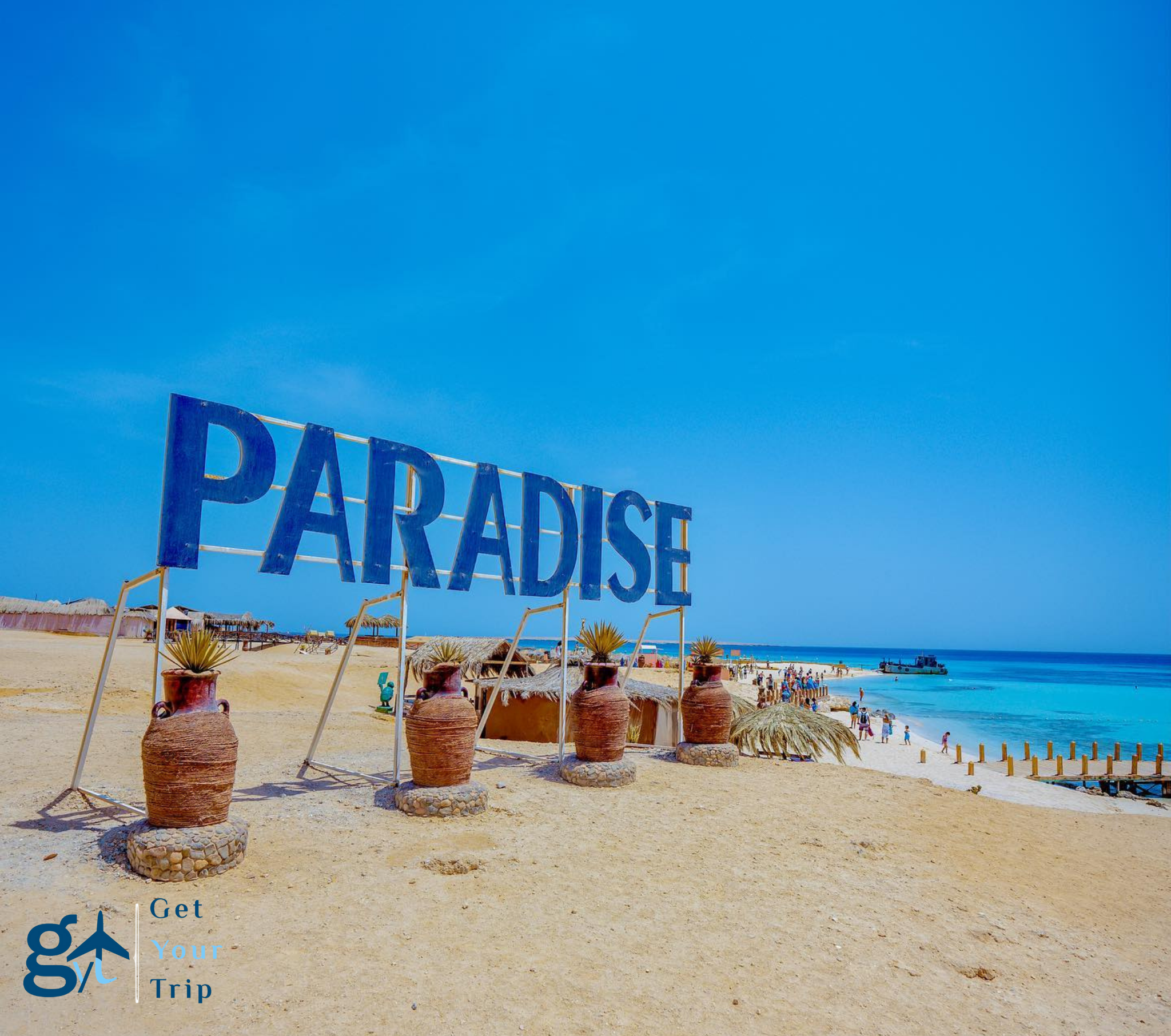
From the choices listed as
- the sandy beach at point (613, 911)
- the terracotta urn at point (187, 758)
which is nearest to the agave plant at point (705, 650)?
the sandy beach at point (613, 911)

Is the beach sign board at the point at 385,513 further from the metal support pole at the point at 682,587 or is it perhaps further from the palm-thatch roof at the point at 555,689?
the palm-thatch roof at the point at 555,689

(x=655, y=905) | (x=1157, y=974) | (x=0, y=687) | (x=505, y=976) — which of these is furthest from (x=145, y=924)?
(x=0, y=687)

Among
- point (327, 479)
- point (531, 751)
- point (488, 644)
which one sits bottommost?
point (531, 751)

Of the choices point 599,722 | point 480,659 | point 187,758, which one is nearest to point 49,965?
point 187,758

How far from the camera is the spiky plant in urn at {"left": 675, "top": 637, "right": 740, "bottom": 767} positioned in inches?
596

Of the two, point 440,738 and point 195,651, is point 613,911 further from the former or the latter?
point 195,651

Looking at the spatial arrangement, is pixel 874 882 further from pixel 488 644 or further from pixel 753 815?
pixel 488 644

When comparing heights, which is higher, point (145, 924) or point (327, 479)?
point (327, 479)

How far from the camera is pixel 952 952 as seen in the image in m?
Answer: 6.86

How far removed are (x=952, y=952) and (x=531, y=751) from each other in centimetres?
1180

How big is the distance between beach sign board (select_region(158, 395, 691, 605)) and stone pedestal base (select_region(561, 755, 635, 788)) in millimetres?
3257

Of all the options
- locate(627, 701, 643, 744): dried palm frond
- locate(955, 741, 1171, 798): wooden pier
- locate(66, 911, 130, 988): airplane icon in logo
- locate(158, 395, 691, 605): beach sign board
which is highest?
locate(158, 395, 691, 605): beach sign board

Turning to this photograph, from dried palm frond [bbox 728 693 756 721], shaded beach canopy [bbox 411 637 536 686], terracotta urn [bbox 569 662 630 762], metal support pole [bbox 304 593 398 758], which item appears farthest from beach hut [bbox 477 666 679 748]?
metal support pole [bbox 304 593 398 758]

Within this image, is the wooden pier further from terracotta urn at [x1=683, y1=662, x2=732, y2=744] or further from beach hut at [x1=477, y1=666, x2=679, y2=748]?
terracotta urn at [x1=683, y1=662, x2=732, y2=744]
